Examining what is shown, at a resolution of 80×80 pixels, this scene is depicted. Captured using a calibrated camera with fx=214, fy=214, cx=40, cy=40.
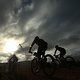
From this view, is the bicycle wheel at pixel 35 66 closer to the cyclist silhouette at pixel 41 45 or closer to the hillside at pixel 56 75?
the hillside at pixel 56 75

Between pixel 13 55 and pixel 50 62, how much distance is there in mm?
10715

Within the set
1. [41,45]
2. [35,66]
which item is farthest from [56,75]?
[41,45]

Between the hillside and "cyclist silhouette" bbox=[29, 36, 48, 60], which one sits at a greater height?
"cyclist silhouette" bbox=[29, 36, 48, 60]

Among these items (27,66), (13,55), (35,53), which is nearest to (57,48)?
(35,53)

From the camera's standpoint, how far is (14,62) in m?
23.3

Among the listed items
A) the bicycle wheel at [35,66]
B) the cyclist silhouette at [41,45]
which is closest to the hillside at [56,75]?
the bicycle wheel at [35,66]

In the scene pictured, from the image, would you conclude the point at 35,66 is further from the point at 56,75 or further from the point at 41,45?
the point at 41,45

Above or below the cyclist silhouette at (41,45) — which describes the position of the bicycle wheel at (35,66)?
below

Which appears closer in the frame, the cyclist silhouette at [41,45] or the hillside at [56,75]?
the hillside at [56,75]

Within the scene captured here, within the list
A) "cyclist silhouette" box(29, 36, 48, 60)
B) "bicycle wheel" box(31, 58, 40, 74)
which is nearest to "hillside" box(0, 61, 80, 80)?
"bicycle wheel" box(31, 58, 40, 74)

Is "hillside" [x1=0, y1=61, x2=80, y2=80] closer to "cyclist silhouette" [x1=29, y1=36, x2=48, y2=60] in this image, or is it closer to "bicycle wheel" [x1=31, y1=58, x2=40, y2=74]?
"bicycle wheel" [x1=31, y1=58, x2=40, y2=74]

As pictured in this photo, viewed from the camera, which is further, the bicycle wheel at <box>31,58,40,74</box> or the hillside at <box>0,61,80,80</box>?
the bicycle wheel at <box>31,58,40,74</box>

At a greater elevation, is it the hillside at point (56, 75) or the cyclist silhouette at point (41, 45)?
the cyclist silhouette at point (41, 45)

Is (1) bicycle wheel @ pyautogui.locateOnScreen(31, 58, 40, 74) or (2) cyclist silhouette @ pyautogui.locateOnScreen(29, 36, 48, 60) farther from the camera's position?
(1) bicycle wheel @ pyautogui.locateOnScreen(31, 58, 40, 74)
